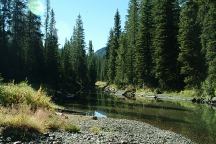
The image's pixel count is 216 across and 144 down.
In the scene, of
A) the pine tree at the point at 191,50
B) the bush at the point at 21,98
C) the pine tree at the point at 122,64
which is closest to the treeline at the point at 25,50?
the pine tree at the point at 122,64

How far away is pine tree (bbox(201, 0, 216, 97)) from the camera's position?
52.1 meters

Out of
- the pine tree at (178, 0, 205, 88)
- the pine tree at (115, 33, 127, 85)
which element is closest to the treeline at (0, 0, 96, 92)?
the pine tree at (115, 33, 127, 85)

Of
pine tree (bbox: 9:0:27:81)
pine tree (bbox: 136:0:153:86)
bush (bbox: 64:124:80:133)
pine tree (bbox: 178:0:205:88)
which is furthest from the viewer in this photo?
pine tree (bbox: 136:0:153:86)

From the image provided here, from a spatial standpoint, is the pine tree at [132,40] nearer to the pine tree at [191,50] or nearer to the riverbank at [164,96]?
the riverbank at [164,96]

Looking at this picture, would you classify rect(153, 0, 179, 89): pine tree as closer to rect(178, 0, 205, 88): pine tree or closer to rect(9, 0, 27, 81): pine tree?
rect(178, 0, 205, 88): pine tree

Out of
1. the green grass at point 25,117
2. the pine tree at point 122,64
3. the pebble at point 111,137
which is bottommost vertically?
the pebble at point 111,137

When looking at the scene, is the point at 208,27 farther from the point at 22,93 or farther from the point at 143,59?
the point at 22,93

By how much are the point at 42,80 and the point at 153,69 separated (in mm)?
18565

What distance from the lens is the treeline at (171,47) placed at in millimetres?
57094

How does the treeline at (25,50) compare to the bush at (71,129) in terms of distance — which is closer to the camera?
the bush at (71,129)

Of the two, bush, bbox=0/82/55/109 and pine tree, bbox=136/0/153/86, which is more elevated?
pine tree, bbox=136/0/153/86

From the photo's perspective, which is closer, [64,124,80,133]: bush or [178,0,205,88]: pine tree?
[64,124,80,133]: bush

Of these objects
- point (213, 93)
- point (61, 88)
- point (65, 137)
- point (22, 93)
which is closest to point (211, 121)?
point (22, 93)

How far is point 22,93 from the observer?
2275 centimetres
